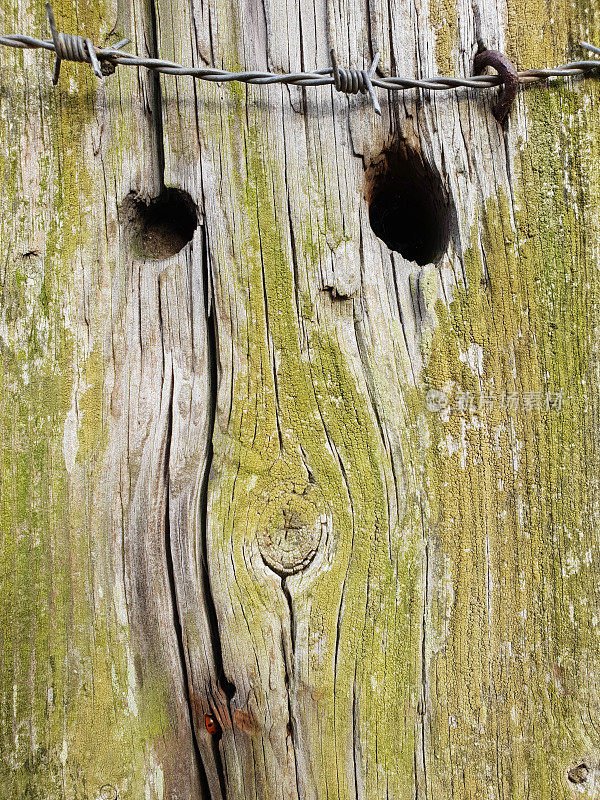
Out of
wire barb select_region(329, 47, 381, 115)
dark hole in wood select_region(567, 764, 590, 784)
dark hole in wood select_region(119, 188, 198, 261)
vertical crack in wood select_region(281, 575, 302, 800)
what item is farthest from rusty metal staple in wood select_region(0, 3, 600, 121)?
dark hole in wood select_region(567, 764, 590, 784)

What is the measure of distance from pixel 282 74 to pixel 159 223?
20.3 inches

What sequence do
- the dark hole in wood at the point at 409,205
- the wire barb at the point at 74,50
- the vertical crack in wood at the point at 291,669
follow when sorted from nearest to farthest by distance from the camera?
the wire barb at the point at 74,50, the vertical crack in wood at the point at 291,669, the dark hole in wood at the point at 409,205

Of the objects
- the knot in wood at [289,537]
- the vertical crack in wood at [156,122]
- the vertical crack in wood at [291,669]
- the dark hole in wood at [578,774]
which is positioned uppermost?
the vertical crack in wood at [156,122]

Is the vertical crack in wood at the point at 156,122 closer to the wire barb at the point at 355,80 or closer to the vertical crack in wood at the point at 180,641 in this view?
the wire barb at the point at 355,80

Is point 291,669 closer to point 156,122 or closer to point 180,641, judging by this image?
point 180,641

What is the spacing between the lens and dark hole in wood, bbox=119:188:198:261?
1511 mm

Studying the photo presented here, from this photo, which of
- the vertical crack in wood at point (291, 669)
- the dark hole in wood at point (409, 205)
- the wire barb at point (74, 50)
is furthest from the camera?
the dark hole in wood at point (409, 205)

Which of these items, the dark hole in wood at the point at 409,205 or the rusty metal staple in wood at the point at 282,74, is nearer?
the rusty metal staple in wood at the point at 282,74

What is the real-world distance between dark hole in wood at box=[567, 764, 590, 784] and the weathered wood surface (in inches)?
0.5

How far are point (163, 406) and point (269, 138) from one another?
77cm

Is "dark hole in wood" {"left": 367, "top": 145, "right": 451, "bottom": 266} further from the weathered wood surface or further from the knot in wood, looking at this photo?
the knot in wood

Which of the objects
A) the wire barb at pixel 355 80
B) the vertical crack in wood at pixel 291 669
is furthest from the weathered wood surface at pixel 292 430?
the wire barb at pixel 355 80

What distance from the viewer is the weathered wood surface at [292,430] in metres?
1.43

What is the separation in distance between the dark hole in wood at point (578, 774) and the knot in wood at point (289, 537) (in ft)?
2.94
